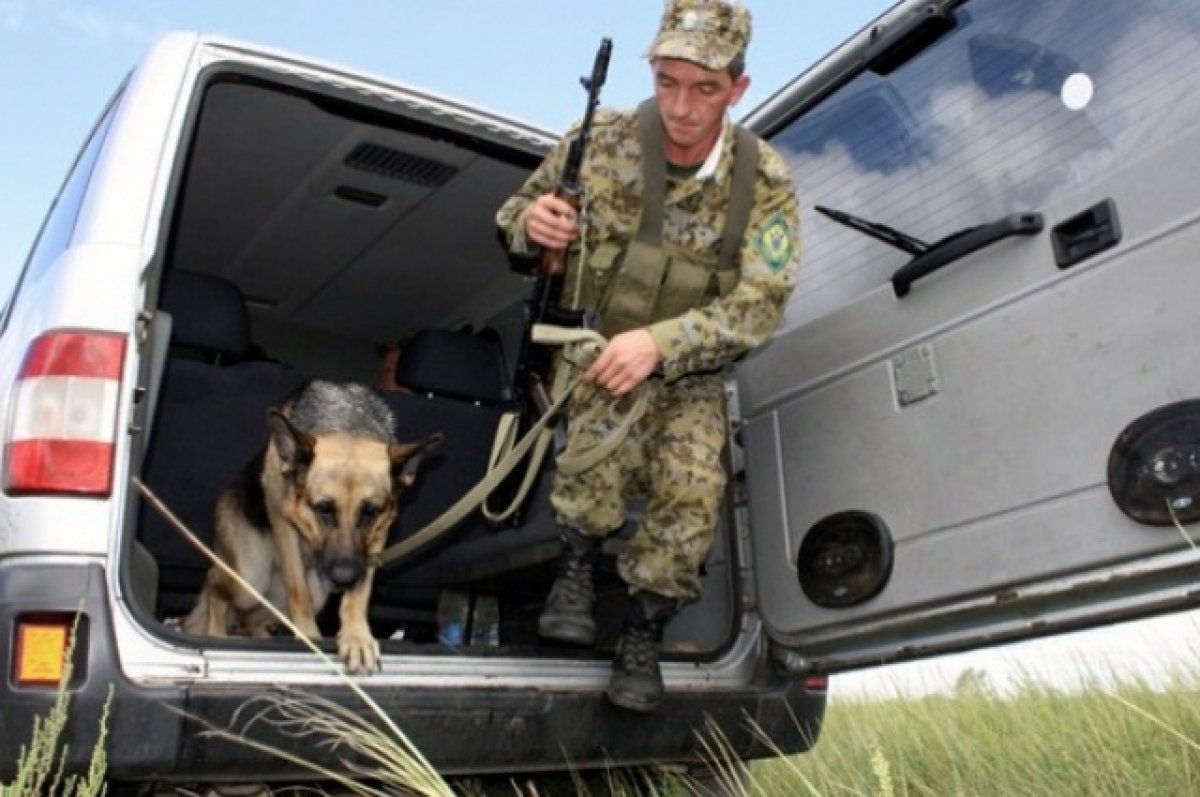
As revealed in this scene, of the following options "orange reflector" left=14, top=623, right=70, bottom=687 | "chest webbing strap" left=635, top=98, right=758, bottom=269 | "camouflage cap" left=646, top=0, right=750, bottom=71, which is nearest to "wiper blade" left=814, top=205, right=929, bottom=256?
"chest webbing strap" left=635, top=98, right=758, bottom=269

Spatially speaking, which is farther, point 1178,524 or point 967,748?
point 967,748

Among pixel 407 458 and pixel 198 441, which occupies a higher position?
pixel 198 441

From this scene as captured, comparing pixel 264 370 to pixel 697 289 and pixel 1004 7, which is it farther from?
pixel 1004 7

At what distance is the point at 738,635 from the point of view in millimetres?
3121

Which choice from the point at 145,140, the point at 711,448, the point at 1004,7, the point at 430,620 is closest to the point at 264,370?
the point at 430,620

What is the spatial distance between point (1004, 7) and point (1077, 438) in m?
1.08

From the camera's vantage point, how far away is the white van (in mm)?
2209

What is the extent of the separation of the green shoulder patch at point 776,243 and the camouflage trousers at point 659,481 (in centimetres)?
37

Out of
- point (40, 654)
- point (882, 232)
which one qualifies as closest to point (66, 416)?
point (40, 654)

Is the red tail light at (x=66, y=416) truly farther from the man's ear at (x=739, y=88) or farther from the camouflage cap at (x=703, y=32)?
the man's ear at (x=739, y=88)

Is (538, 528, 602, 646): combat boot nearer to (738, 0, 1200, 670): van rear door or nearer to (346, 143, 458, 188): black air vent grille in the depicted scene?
(738, 0, 1200, 670): van rear door

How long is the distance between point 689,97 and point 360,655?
1572 millimetres

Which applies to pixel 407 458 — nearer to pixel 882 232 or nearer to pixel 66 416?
pixel 66 416

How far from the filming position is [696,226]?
303 centimetres
